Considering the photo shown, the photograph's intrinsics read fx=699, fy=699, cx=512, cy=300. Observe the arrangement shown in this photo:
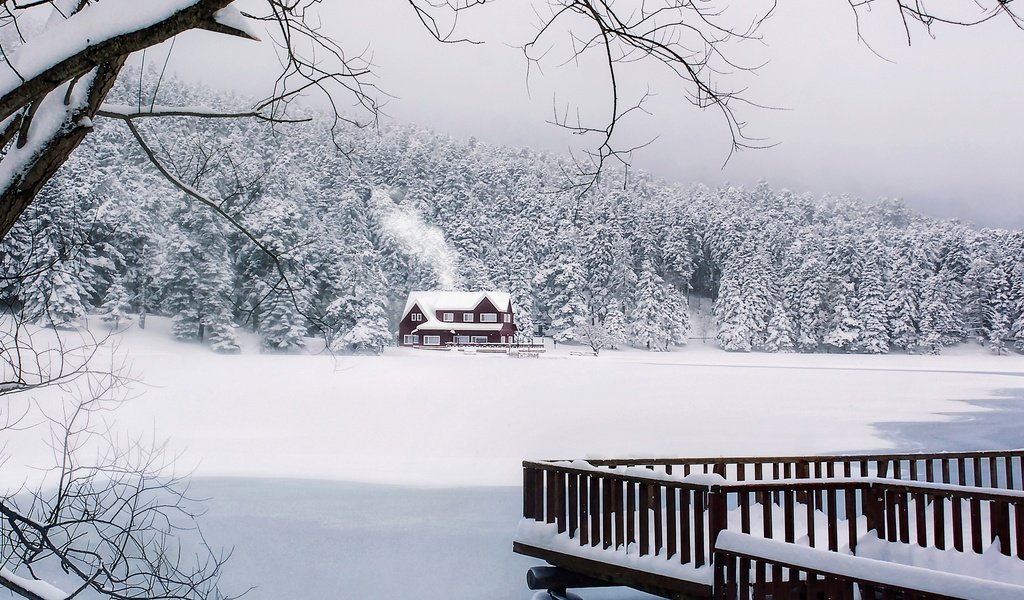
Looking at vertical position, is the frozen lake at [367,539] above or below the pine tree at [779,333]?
below

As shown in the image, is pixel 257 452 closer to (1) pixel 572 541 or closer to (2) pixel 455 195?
(1) pixel 572 541

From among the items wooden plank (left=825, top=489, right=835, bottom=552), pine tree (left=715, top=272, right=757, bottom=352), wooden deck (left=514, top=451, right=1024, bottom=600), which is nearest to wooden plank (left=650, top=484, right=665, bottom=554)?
wooden deck (left=514, top=451, right=1024, bottom=600)

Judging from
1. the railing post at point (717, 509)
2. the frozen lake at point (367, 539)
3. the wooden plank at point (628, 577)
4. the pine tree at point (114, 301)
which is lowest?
the frozen lake at point (367, 539)

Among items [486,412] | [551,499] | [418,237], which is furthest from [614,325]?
[551,499]

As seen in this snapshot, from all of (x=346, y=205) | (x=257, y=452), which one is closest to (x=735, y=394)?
(x=257, y=452)

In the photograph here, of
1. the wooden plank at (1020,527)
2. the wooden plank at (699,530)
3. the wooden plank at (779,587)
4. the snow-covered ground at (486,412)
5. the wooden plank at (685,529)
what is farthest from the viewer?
the snow-covered ground at (486,412)

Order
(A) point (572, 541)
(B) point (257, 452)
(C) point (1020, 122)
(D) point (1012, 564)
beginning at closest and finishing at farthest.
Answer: (D) point (1012, 564), (A) point (572, 541), (B) point (257, 452), (C) point (1020, 122)

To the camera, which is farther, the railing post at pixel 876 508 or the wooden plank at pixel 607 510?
the wooden plank at pixel 607 510

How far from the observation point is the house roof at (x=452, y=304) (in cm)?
5581

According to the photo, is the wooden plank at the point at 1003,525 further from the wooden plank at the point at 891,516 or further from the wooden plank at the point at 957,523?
the wooden plank at the point at 891,516

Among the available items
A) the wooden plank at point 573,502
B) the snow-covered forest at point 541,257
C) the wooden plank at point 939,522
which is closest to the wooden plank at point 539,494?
the wooden plank at point 573,502

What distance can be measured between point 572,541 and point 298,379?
74.6 ft

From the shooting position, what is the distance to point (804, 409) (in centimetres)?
2398

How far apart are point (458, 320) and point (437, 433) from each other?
35978 millimetres
